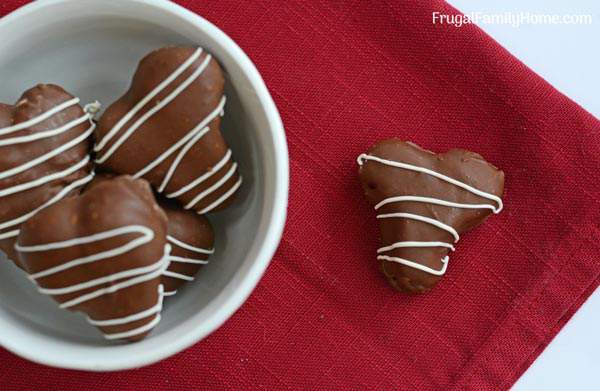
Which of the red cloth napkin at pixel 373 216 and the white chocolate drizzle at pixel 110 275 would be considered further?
the red cloth napkin at pixel 373 216

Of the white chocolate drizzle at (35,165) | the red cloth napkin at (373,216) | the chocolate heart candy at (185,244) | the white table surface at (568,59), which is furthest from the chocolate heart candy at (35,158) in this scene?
the white table surface at (568,59)

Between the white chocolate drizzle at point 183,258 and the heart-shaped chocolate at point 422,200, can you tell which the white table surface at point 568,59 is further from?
the white chocolate drizzle at point 183,258

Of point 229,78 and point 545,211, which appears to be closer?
point 229,78

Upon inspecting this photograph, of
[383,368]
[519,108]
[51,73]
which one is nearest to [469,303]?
[383,368]

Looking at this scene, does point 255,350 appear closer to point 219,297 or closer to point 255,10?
point 219,297

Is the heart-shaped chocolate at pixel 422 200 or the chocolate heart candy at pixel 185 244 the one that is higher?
the heart-shaped chocolate at pixel 422 200
